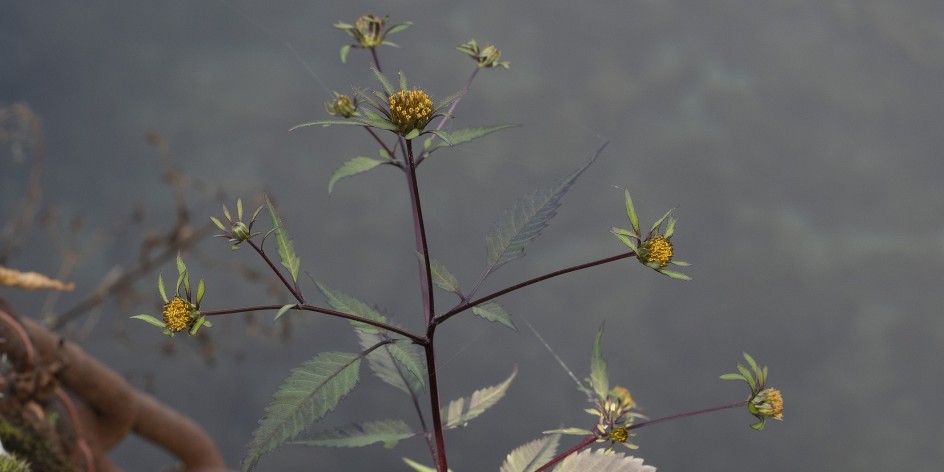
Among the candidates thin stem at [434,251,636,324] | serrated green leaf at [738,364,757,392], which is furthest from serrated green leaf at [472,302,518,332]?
serrated green leaf at [738,364,757,392]

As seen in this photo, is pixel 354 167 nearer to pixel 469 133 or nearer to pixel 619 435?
pixel 469 133

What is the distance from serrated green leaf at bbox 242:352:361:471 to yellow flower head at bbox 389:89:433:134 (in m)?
0.11

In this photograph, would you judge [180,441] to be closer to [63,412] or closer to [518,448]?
[63,412]

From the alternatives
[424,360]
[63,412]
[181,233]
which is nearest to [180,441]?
[63,412]

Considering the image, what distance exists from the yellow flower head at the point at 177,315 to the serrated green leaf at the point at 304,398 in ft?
0.15

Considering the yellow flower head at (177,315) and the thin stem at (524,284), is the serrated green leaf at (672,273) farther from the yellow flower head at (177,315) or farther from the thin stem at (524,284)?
the yellow flower head at (177,315)

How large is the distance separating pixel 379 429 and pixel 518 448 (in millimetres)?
77

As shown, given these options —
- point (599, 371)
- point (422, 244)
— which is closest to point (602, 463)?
point (599, 371)

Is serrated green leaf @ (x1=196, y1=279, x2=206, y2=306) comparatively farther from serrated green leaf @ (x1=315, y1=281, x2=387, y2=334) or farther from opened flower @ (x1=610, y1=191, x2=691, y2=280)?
opened flower @ (x1=610, y1=191, x2=691, y2=280)

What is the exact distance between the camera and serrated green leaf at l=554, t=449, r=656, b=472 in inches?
18.3

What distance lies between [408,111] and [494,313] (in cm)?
10

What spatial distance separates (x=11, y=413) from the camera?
2.40 ft

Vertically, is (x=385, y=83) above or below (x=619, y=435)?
above

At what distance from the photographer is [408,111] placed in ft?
1.23
